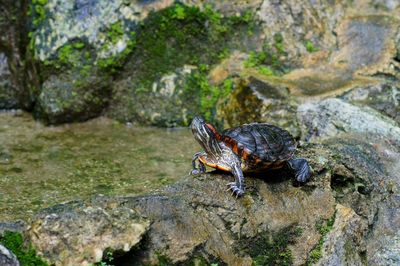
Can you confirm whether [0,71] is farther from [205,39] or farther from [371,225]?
[371,225]

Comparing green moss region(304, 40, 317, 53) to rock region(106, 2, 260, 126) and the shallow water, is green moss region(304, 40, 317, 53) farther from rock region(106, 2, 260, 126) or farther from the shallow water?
the shallow water

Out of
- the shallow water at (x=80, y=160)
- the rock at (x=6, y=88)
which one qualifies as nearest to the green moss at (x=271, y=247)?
the shallow water at (x=80, y=160)

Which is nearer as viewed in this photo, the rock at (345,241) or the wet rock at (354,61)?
the rock at (345,241)

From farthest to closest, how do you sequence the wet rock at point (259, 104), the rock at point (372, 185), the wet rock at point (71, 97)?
the wet rock at point (71, 97)
the wet rock at point (259, 104)
the rock at point (372, 185)

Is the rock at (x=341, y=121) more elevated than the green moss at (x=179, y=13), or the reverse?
the green moss at (x=179, y=13)

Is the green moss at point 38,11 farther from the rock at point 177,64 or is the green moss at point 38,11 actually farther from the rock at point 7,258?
the rock at point 7,258

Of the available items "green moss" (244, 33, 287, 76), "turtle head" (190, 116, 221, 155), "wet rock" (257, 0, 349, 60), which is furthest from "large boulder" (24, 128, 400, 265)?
"wet rock" (257, 0, 349, 60)

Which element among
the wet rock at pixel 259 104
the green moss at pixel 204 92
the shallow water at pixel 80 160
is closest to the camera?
the shallow water at pixel 80 160
